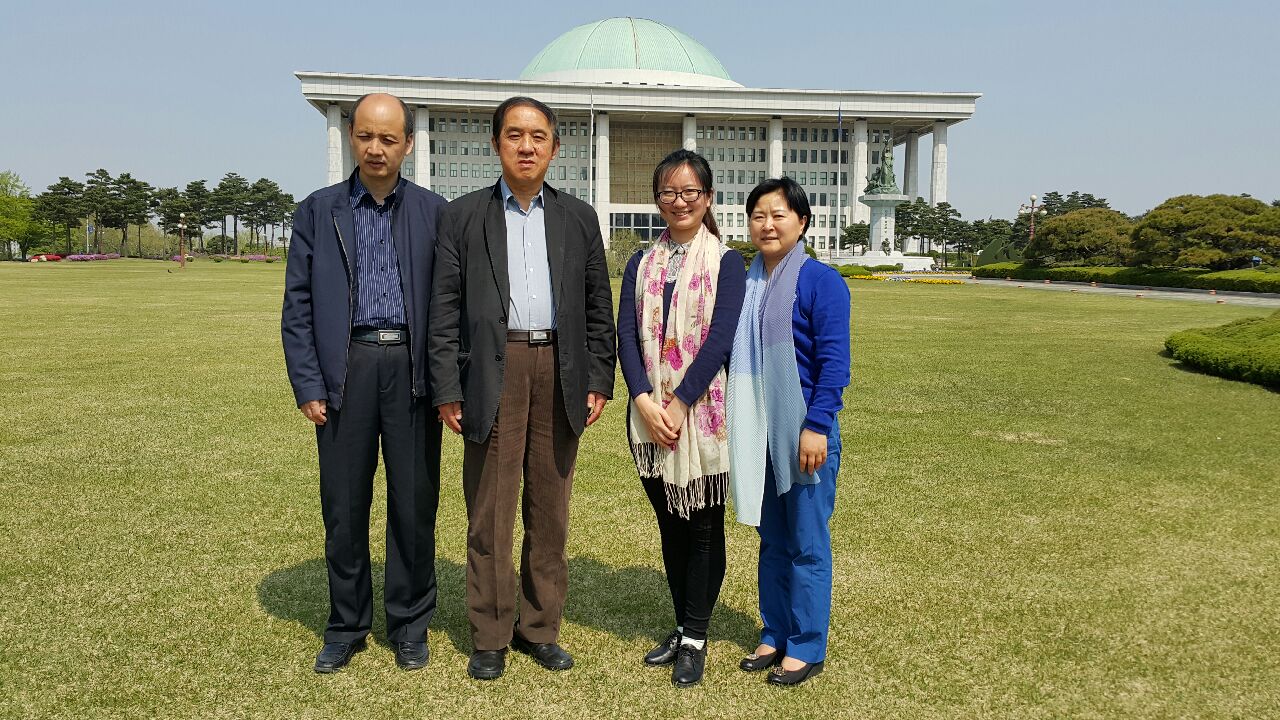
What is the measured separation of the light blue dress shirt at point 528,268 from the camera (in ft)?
11.5

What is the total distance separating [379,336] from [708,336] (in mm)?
1348

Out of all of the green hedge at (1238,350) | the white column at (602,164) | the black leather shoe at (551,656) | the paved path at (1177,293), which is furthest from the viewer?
the white column at (602,164)

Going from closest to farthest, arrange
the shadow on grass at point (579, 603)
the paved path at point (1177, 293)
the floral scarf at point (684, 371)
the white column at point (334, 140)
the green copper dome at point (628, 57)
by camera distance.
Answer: the floral scarf at point (684, 371), the shadow on grass at point (579, 603), the paved path at point (1177, 293), the white column at point (334, 140), the green copper dome at point (628, 57)

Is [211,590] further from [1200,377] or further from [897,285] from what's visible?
[897,285]

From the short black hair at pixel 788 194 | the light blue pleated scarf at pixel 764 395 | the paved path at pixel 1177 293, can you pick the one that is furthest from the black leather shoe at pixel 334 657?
the paved path at pixel 1177 293

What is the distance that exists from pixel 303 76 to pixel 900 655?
246ft

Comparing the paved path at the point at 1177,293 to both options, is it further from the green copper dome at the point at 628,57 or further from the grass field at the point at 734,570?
the green copper dome at the point at 628,57

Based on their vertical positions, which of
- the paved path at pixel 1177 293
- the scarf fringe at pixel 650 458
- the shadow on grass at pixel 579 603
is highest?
the paved path at pixel 1177 293

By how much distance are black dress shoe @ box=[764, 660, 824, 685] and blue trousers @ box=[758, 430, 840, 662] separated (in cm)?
4

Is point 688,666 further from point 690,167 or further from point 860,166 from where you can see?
point 860,166

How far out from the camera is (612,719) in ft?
10.6

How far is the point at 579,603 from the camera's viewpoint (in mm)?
4363

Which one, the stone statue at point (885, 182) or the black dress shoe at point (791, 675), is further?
the stone statue at point (885, 182)

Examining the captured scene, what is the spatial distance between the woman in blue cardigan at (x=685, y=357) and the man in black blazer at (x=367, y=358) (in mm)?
893
